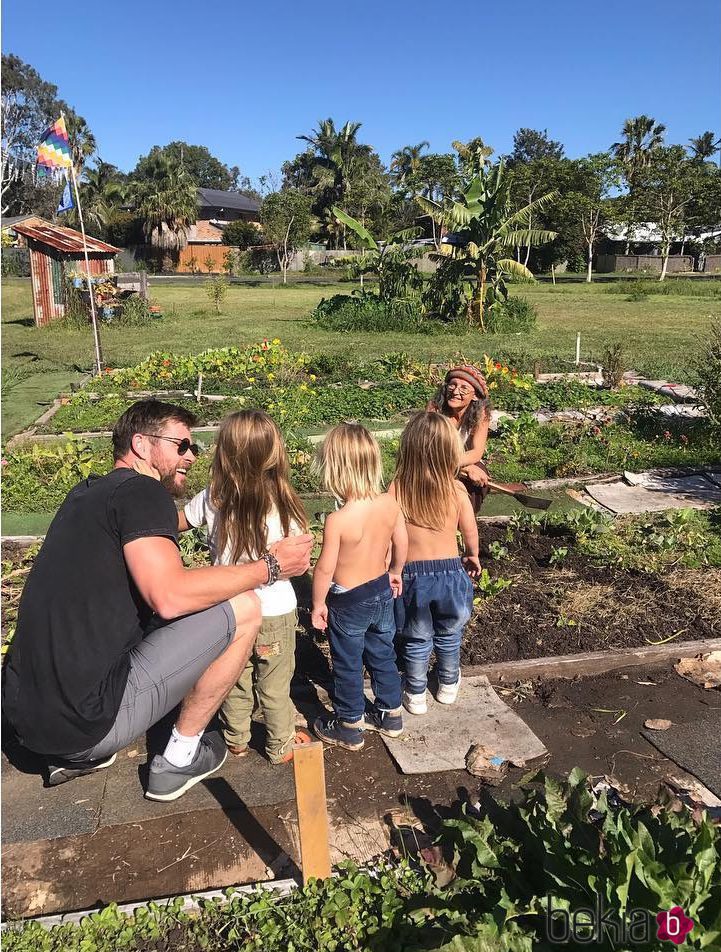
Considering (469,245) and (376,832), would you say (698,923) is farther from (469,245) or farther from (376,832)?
(469,245)

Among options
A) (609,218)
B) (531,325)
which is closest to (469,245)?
(531,325)

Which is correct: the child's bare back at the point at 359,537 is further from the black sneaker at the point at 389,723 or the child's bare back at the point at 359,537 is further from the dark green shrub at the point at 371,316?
the dark green shrub at the point at 371,316

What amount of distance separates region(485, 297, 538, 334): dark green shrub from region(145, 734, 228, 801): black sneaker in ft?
59.6

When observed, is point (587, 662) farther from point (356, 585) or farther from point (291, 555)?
point (291, 555)

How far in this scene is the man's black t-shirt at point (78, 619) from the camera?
270 centimetres

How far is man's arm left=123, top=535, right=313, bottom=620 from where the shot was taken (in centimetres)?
272

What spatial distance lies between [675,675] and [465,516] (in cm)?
141

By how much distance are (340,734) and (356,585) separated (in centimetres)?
67

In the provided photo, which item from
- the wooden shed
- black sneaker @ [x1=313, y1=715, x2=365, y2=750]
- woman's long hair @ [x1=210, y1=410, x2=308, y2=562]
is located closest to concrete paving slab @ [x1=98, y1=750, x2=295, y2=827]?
black sneaker @ [x1=313, y1=715, x2=365, y2=750]

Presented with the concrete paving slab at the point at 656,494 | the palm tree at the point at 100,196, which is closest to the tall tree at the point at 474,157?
the concrete paving slab at the point at 656,494

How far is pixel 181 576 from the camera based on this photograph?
2.81 metres

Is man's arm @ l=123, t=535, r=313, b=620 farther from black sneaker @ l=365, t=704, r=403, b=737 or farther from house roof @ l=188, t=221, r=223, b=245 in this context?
house roof @ l=188, t=221, r=223, b=245

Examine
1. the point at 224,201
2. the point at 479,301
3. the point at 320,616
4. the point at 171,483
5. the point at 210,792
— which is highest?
the point at 224,201

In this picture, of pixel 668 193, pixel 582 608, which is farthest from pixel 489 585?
pixel 668 193
